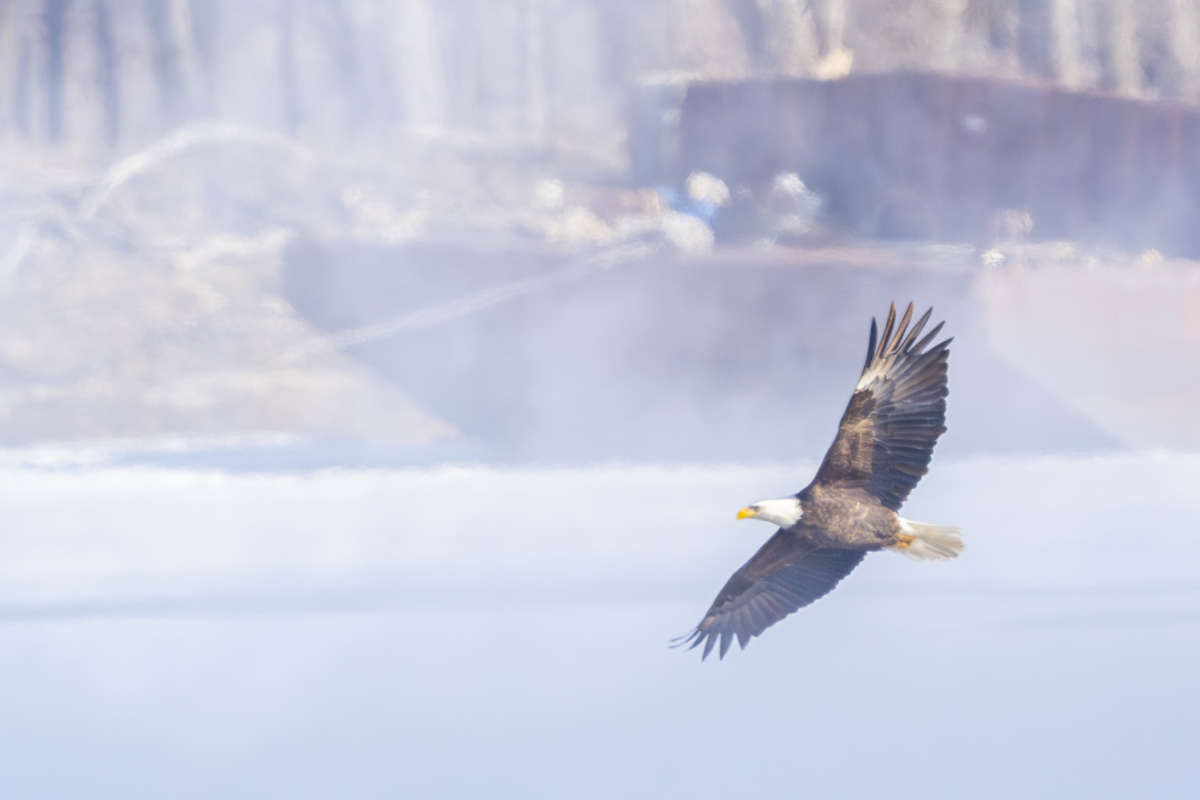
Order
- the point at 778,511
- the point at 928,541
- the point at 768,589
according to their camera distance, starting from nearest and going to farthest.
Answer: the point at 778,511 → the point at 928,541 → the point at 768,589

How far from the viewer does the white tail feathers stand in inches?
112

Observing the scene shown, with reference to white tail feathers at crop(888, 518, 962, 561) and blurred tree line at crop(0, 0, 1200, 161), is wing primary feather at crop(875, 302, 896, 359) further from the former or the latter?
blurred tree line at crop(0, 0, 1200, 161)

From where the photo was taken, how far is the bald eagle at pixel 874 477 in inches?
105

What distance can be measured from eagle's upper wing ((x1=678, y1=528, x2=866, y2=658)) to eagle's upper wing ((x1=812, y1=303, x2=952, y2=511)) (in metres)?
0.36

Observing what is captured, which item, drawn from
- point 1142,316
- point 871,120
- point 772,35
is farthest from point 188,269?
point 1142,316

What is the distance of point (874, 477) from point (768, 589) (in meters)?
0.57

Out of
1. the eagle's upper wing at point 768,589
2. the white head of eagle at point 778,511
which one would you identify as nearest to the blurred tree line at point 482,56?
the eagle's upper wing at point 768,589

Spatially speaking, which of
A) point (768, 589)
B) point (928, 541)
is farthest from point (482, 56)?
point (928, 541)

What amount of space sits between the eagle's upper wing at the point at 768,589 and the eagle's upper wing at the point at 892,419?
1.20 feet

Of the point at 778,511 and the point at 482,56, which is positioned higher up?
the point at 482,56

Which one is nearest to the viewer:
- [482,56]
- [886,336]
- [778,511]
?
[886,336]

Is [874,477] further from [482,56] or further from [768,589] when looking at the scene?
[482,56]

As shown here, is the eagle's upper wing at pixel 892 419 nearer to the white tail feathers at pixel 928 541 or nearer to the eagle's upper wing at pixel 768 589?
the white tail feathers at pixel 928 541

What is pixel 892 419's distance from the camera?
2.70 m
